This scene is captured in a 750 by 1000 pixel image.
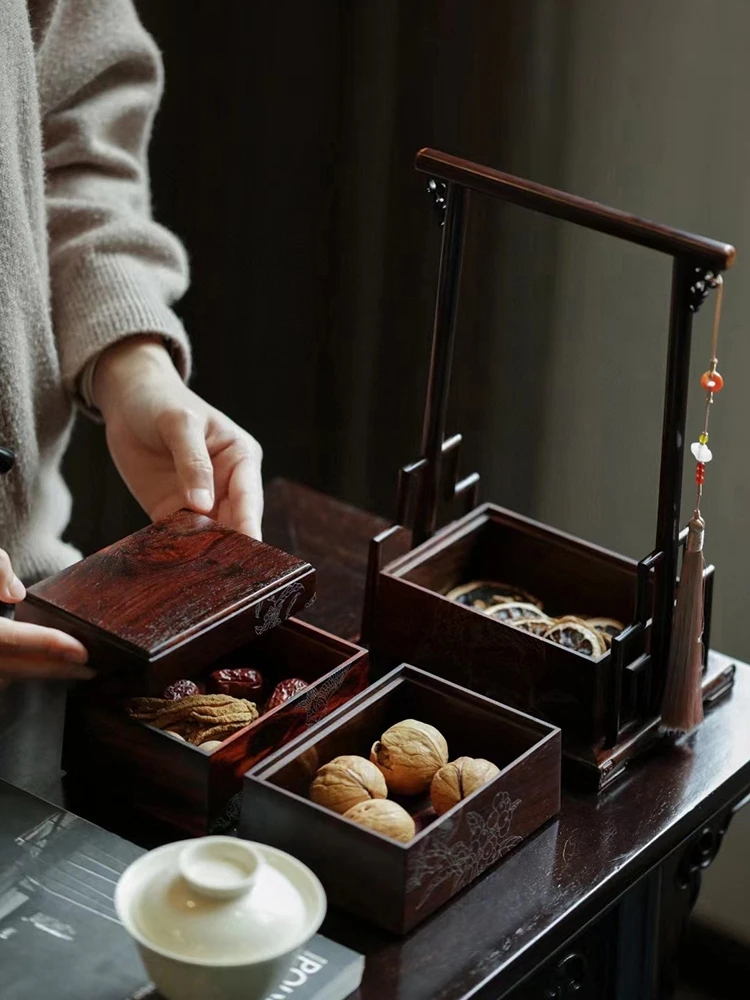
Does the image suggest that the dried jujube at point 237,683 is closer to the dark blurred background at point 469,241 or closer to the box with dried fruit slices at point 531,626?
the box with dried fruit slices at point 531,626

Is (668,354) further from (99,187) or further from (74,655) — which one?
(99,187)

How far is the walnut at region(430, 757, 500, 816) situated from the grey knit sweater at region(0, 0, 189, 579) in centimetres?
53

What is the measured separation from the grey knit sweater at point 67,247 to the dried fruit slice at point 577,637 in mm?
460

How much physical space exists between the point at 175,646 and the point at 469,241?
1.16 m

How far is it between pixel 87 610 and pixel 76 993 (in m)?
0.25

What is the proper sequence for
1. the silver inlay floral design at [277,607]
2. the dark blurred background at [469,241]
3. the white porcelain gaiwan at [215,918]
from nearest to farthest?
the white porcelain gaiwan at [215,918]
the silver inlay floral design at [277,607]
the dark blurred background at [469,241]

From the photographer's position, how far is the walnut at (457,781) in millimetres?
978

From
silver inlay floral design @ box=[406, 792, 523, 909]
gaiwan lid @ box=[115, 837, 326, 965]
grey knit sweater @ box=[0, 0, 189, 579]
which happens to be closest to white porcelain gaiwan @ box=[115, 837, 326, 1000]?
gaiwan lid @ box=[115, 837, 326, 965]

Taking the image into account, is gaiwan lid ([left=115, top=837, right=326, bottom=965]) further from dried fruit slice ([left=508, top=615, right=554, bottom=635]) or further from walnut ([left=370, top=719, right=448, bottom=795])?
dried fruit slice ([left=508, top=615, right=554, bottom=635])

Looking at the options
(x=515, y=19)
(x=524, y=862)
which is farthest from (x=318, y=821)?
(x=515, y=19)

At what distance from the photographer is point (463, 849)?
37.5 inches

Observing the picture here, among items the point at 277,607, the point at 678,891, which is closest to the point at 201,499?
the point at 277,607

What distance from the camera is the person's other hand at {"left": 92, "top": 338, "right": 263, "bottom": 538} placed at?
1195 millimetres

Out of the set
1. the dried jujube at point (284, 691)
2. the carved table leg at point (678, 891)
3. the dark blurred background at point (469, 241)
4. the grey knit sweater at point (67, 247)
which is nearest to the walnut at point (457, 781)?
the dried jujube at point (284, 691)
